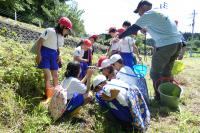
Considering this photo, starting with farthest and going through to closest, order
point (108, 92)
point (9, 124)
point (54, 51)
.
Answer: point (54, 51), point (108, 92), point (9, 124)

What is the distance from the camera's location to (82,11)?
37594 mm

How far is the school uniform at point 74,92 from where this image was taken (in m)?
5.34

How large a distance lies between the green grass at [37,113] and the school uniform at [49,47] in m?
0.19

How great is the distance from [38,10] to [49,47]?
73.7 feet

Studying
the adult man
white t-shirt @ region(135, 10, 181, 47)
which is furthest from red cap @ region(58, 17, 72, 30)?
white t-shirt @ region(135, 10, 181, 47)

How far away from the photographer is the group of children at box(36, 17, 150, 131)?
17.3 ft

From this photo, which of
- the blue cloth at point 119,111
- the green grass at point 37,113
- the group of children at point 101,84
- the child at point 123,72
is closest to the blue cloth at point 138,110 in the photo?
the group of children at point 101,84

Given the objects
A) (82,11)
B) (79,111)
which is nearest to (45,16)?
(82,11)

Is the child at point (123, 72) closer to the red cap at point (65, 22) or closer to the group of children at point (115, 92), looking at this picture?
the group of children at point (115, 92)

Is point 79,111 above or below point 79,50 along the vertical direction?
below

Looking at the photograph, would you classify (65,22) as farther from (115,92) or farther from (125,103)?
(125,103)

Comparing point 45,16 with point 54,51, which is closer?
point 54,51

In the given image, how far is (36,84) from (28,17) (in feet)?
66.4

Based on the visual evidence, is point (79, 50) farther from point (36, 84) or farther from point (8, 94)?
point (8, 94)
